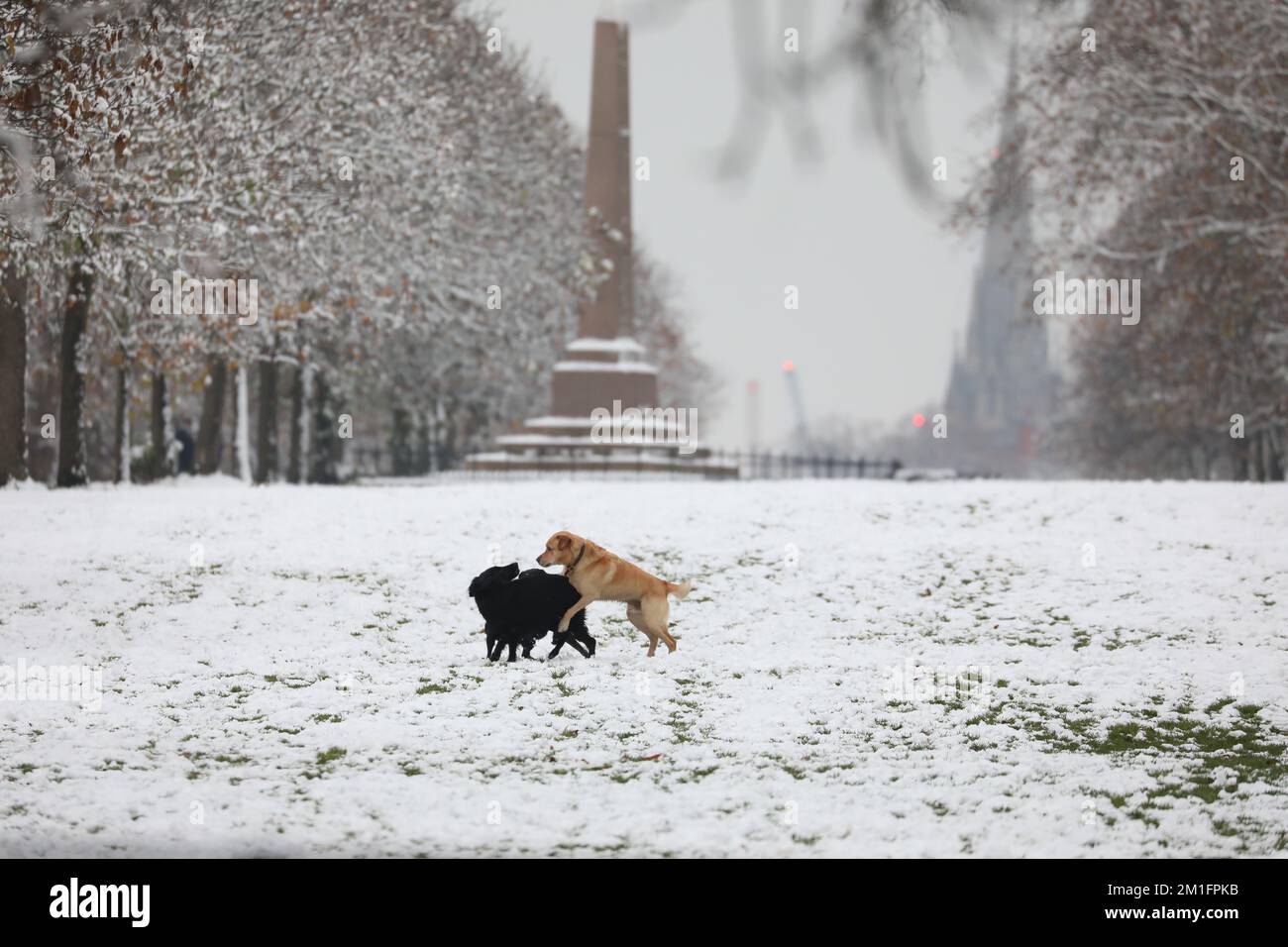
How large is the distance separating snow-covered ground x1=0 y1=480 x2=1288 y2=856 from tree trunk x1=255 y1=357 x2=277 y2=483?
9.06 m

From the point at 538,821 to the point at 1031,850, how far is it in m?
2.62

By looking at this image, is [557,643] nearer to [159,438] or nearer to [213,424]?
[159,438]

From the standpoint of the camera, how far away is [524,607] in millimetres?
11641

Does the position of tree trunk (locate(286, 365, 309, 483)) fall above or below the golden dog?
above

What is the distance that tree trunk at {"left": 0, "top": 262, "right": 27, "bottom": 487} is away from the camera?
20.5m

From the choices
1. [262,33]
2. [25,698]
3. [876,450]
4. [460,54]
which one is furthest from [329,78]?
[876,450]

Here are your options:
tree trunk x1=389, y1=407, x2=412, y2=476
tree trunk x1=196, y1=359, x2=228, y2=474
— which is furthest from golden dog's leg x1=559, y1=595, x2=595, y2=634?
tree trunk x1=389, y1=407, x2=412, y2=476

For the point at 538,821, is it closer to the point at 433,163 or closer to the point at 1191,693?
the point at 1191,693

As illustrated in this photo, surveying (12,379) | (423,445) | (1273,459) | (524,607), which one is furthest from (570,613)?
(423,445)

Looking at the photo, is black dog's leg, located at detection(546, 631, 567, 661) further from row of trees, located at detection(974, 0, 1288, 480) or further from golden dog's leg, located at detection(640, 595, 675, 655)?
row of trees, located at detection(974, 0, 1288, 480)

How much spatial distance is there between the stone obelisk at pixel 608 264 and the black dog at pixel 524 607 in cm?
2093

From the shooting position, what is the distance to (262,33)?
21625 mm

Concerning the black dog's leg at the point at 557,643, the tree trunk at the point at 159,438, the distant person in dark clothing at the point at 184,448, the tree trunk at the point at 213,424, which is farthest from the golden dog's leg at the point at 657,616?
the distant person in dark clothing at the point at 184,448

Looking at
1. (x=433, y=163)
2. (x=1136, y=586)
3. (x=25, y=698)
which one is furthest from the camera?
(x=433, y=163)
